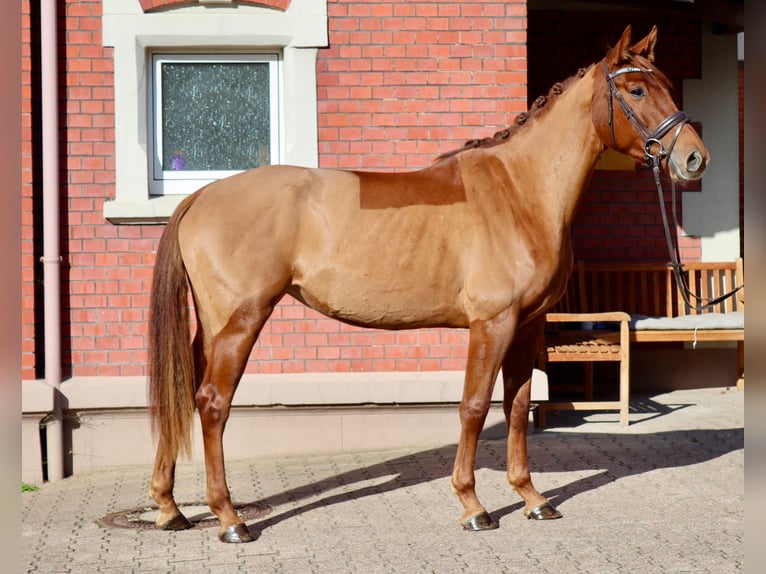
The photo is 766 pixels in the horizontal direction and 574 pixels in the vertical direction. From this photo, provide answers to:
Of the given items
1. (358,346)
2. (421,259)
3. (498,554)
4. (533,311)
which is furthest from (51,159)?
(498,554)

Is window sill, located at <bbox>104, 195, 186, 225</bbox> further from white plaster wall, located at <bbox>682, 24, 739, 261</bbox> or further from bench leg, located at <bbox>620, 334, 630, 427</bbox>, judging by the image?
white plaster wall, located at <bbox>682, 24, 739, 261</bbox>

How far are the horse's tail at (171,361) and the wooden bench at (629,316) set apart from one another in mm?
3421

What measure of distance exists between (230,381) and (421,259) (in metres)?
1.20

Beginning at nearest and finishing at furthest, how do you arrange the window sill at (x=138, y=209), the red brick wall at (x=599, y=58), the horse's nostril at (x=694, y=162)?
1. the horse's nostril at (x=694, y=162)
2. the window sill at (x=138, y=209)
3. the red brick wall at (x=599, y=58)

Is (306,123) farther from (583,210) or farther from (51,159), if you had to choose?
(583,210)

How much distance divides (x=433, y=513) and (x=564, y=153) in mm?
2138

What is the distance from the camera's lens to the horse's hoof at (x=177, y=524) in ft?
16.3

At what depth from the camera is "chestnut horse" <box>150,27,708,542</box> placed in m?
4.82

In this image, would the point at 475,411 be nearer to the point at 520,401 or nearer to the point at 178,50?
the point at 520,401

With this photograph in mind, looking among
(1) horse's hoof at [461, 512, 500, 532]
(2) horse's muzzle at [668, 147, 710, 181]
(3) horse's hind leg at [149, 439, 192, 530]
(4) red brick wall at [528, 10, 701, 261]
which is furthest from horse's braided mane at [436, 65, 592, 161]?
(4) red brick wall at [528, 10, 701, 261]

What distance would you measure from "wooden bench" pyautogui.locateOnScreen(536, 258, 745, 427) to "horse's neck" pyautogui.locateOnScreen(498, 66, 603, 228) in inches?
99.1

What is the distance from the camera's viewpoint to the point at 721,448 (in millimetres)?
6730

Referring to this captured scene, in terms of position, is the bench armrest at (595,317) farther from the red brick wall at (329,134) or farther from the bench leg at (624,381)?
the red brick wall at (329,134)

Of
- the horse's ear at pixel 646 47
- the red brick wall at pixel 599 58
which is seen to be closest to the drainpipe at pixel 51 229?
the horse's ear at pixel 646 47
